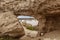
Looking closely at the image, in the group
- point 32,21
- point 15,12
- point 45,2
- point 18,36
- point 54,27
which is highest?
point 45,2

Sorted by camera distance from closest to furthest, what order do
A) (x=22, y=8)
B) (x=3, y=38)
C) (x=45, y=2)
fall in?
(x=45, y=2) < (x=22, y=8) < (x=3, y=38)

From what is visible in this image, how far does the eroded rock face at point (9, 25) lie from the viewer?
3803 millimetres

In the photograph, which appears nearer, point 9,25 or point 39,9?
point 39,9

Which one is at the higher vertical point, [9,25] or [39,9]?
[39,9]

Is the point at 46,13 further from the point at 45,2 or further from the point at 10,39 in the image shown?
the point at 10,39

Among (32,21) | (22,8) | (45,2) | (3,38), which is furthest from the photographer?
(32,21)

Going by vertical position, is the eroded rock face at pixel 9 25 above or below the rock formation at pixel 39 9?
Answer: below

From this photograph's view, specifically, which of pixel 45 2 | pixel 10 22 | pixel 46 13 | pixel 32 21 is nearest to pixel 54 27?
pixel 46 13

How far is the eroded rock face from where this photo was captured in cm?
380

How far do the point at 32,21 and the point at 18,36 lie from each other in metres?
3.63

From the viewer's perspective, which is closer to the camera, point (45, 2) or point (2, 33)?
point (45, 2)

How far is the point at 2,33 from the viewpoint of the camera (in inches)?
152

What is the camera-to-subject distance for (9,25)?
3818mm

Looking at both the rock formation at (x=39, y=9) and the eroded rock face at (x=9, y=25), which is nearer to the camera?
the rock formation at (x=39, y=9)
